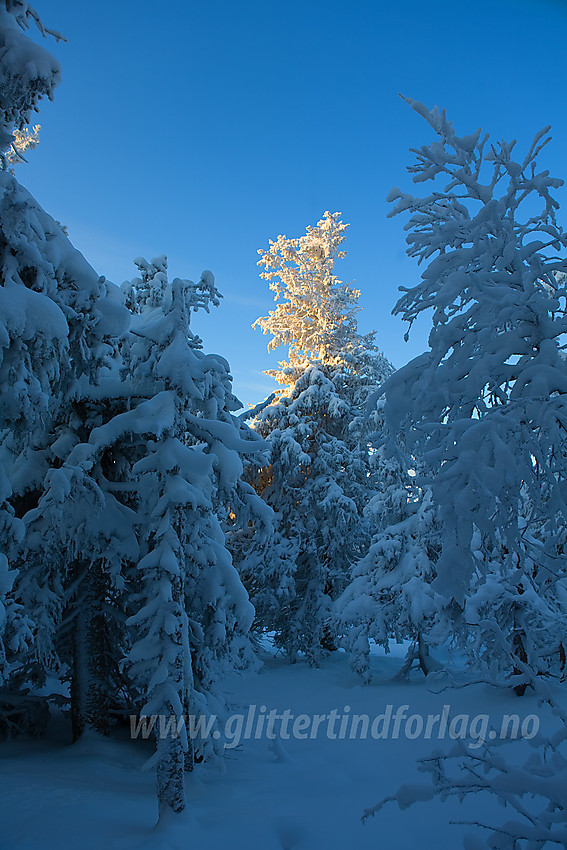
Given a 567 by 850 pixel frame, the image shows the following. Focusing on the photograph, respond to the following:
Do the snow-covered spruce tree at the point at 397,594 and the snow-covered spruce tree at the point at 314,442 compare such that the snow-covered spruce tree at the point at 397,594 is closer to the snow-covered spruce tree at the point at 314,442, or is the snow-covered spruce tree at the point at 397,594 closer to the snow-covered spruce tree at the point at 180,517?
the snow-covered spruce tree at the point at 314,442

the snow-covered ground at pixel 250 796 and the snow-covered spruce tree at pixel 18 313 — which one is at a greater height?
the snow-covered spruce tree at pixel 18 313

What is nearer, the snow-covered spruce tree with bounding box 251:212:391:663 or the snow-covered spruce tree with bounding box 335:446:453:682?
the snow-covered spruce tree with bounding box 335:446:453:682

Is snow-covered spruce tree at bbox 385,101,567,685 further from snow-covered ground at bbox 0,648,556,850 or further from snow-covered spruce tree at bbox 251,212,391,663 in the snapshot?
snow-covered spruce tree at bbox 251,212,391,663

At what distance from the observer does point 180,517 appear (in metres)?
7.04

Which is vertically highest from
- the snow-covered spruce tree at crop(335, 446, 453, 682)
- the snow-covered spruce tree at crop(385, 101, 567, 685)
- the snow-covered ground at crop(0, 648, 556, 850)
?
the snow-covered spruce tree at crop(385, 101, 567, 685)

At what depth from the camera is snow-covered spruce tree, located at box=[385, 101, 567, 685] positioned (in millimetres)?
3709

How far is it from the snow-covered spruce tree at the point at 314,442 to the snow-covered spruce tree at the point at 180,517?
778 centimetres

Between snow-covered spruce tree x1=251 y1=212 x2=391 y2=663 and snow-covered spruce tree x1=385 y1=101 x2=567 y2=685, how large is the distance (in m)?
11.3

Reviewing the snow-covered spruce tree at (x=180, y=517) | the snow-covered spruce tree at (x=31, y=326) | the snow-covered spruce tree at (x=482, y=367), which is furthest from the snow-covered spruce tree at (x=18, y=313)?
the snow-covered spruce tree at (x=482, y=367)

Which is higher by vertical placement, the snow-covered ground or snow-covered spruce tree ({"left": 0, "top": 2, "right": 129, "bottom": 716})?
snow-covered spruce tree ({"left": 0, "top": 2, "right": 129, "bottom": 716})

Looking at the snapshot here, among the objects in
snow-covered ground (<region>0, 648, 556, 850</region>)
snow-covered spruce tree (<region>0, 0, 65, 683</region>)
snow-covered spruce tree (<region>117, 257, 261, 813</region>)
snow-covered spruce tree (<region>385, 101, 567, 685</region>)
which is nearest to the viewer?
snow-covered spruce tree (<region>385, 101, 567, 685</region>)

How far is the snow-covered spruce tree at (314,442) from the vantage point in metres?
17.5

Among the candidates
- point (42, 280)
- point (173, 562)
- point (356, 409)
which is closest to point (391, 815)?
point (173, 562)

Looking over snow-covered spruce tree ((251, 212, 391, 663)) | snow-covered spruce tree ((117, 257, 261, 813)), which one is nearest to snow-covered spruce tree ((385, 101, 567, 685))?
snow-covered spruce tree ((117, 257, 261, 813))
